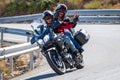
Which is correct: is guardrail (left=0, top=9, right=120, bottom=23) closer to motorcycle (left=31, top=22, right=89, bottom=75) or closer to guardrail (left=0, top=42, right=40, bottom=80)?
guardrail (left=0, top=42, right=40, bottom=80)

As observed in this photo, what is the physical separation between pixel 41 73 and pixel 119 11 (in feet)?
49.4

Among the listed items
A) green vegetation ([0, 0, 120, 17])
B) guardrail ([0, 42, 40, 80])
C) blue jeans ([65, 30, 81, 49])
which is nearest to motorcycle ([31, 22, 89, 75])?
blue jeans ([65, 30, 81, 49])

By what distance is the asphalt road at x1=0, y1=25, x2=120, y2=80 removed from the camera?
38.2 ft

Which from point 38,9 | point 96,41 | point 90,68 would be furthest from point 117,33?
point 38,9

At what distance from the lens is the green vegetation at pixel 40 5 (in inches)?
1330

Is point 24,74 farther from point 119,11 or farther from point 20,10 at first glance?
point 20,10

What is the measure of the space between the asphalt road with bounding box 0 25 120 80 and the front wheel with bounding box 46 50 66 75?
0.14 m


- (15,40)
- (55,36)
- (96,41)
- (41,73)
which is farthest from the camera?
(15,40)

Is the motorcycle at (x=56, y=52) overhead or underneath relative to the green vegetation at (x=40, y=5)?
underneath

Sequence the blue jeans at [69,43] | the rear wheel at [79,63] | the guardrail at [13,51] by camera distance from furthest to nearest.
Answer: the rear wheel at [79,63] → the blue jeans at [69,43] → the guardrail at [13,51]

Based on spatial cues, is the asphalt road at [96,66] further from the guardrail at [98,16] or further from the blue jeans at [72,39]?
the guardrail at [98,16]

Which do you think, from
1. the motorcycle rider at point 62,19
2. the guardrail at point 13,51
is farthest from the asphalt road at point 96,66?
the motorcycle rider at point 62,19

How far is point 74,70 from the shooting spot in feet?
41.8

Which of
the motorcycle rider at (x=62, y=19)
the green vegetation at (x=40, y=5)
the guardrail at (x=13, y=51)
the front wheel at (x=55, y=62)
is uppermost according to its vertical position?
the green vegetation at (x=40, y=5)
